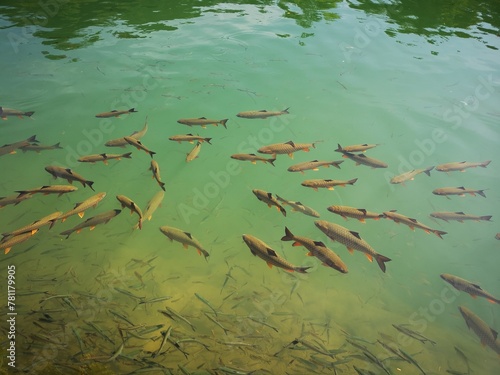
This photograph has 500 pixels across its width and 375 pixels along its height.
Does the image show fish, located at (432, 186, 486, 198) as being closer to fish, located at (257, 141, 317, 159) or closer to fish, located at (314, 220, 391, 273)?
fish, located at (314, 220, 391, 273)

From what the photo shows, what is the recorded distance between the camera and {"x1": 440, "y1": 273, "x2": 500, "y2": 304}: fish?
13.5 ft

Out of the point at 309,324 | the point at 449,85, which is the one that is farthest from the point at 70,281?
the point at 449,85

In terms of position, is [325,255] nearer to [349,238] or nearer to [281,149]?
[349,238]

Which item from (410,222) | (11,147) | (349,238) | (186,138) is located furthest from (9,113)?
(410,222)

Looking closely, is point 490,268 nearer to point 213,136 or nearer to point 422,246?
point 422,246

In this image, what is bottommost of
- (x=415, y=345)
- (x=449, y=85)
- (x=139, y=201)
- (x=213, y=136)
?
(x=415, y=345)

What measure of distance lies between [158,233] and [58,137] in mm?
3416

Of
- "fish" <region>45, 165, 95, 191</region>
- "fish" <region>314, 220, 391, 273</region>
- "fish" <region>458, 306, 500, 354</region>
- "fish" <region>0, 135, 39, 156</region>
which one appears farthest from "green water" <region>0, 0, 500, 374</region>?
"fish" <region>314, 220, 391, 273</region>

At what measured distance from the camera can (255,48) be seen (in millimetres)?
10141

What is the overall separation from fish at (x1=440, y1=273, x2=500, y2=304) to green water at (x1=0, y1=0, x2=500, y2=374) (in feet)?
1.08

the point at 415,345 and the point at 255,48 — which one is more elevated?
the point at 255,48

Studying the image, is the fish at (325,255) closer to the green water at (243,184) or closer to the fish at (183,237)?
the green water at (243,184)

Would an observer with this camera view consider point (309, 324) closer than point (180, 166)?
Yes

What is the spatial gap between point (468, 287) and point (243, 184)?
3804 millimetres
